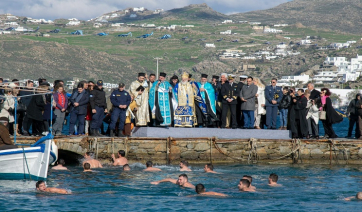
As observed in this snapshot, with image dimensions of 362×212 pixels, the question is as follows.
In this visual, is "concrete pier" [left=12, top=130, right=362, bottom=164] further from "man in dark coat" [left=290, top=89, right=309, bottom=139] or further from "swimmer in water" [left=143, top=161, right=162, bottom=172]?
"swimmer in water" [left=143, top=161, right=162, bottom=172]

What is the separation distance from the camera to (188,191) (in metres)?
15.8

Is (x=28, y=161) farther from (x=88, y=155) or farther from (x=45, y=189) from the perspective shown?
(x=88, y=155)

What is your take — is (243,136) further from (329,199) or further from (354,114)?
(329,199)

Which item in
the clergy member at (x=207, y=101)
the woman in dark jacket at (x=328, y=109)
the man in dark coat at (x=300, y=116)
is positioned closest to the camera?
the man in dark coat at (x=300, y=116)

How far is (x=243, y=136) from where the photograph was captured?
20766 mm

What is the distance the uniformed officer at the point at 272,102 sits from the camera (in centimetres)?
2166

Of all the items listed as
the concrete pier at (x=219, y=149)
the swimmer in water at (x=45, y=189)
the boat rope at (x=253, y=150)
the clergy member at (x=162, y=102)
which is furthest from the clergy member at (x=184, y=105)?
the swimmer in water at (x=45, y=189)

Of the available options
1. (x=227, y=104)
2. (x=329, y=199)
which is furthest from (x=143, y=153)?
(x=329, y=199)

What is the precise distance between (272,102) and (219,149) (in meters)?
2.87

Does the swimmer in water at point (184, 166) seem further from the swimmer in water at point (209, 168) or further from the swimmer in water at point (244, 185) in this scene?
the swimmer in water at point (244, 185)

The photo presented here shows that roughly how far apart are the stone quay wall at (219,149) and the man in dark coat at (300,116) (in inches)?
27.9

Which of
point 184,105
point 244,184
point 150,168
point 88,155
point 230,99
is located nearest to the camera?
point 244,184

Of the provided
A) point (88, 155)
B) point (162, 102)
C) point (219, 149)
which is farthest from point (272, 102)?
point (88, 155)

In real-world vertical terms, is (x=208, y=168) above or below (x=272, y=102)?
below
